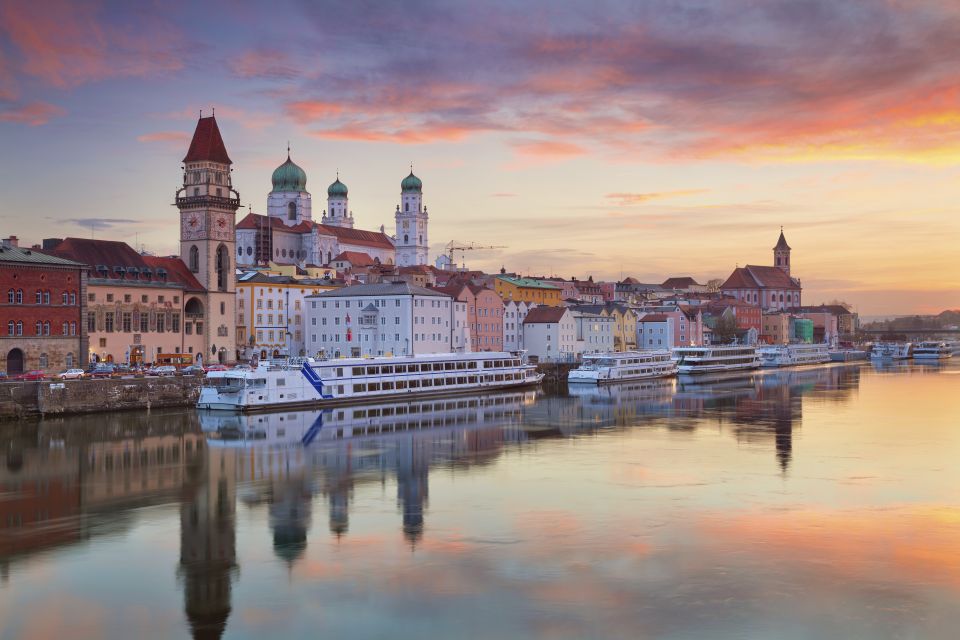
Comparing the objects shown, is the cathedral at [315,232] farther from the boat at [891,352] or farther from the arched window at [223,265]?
the boat at [891,352]

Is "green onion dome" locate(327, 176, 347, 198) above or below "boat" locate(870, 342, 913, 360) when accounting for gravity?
above

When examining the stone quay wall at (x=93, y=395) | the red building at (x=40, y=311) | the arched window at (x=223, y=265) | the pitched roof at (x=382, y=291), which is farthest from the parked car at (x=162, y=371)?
the pitched roof at (x=382, y=291)

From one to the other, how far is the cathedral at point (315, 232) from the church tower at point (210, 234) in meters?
37.4

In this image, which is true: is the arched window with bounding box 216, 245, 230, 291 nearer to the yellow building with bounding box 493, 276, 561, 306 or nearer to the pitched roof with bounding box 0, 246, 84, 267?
the pitched roof with bounding box 0, 246, 84, 267

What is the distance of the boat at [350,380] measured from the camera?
57.4 m

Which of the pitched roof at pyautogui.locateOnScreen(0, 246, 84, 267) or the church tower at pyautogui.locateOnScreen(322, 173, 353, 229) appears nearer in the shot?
the pitched roof at pyautogui.locateOnScreen(0, 246, 84, 267)

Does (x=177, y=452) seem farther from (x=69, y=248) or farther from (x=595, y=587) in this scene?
(x=69, y=248)

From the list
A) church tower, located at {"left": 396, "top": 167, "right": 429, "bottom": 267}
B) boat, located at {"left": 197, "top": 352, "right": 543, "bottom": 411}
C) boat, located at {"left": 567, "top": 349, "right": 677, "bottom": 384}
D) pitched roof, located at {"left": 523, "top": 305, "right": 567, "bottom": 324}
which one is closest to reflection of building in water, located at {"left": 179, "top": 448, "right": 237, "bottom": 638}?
boat, located at {"left": 197, "top": 352, "right": 543, "bottom": 411}

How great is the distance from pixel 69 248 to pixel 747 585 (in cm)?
6186

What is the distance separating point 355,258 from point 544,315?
49082 millimetres

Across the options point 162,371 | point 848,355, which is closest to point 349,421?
point 162,371

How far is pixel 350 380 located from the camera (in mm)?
63312

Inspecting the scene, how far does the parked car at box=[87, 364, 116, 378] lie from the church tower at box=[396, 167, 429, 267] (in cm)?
10885

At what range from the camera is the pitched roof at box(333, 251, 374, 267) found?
466ft
